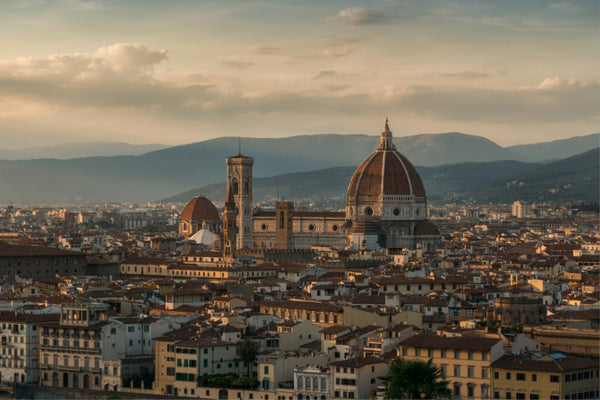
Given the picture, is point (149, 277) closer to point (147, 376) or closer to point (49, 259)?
point (49, 259)

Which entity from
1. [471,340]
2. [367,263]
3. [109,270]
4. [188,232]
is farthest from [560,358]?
[188,232]

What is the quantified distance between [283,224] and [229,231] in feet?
65.0

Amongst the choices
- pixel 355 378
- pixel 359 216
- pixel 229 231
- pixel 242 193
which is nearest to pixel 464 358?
pixel 355 378

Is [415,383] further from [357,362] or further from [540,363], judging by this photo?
[357,362]

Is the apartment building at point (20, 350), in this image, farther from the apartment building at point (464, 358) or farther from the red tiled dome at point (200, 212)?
the red tiled dome at point (200, 212)

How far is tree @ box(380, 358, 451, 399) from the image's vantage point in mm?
40938

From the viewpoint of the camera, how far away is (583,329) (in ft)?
165

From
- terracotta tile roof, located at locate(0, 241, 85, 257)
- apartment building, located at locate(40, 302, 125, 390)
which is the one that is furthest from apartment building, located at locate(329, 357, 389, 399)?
terracotta tile roof, located at locate(0, 241, 85, 257)

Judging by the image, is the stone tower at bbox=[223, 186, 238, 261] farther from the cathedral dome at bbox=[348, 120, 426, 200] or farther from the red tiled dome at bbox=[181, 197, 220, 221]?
the red tiled dome at bbox=[181, 197, 220, 221]

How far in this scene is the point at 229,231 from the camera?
10925cm

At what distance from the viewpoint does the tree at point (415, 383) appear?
40.9 meters

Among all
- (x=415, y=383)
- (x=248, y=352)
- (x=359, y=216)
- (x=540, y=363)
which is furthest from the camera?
(x=359, y=216)

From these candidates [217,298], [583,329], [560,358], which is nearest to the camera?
[560,358]

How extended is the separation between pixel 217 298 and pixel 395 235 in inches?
2458
